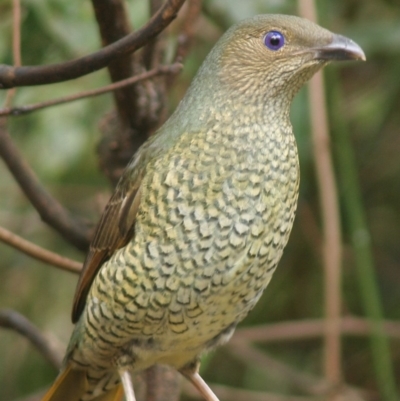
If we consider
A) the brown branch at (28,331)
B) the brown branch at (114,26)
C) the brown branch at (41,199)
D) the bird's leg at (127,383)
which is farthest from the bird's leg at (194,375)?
the brown branch at (114,26)

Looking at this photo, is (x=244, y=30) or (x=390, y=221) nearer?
(x=244, y=30)

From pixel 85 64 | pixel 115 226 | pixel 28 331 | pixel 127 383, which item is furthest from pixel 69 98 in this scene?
pixel 28 331

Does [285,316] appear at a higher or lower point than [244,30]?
lower

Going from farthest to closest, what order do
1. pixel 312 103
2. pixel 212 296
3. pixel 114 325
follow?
pixel 312 103 < pixel 114 325 < pixel 212 296

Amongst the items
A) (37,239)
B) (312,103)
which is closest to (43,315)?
(37,239)

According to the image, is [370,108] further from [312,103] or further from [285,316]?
[285,316]

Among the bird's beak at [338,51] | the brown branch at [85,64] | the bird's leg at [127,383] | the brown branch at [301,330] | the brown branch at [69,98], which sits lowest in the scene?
the brown branch at [301,330]

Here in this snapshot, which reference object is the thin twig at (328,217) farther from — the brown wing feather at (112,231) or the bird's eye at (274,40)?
the brown wing feather at (112,231)
